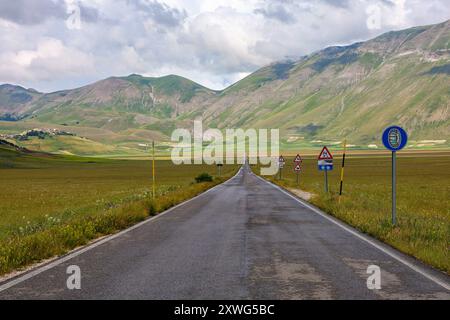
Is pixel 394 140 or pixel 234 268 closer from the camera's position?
pixel 234 268

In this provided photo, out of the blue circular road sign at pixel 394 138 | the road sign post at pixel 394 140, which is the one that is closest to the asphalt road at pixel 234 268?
the road sign post at pixel 394 140

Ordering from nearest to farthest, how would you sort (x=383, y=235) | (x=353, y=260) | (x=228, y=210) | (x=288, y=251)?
(x=353, y=260)
(x=288, y=251)
(x=383, y=235)
(x=228, y=210)

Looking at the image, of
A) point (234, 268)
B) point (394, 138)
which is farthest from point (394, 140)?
point (234, 268)

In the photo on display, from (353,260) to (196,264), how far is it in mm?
3099

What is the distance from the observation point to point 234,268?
9.12m

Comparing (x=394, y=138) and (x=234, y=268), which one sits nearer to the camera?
(x=234, y=268)

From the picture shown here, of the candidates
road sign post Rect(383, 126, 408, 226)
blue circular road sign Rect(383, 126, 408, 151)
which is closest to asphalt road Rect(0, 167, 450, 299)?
road sign post Rect(383, 126, 408, 226)

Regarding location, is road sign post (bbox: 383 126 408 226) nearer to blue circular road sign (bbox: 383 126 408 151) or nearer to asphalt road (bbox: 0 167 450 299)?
blue circular road sign (bbox: 383 126 408 151)

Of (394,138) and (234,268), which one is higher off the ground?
(394,138)

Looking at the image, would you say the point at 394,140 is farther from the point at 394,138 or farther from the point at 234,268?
the point at 234,268

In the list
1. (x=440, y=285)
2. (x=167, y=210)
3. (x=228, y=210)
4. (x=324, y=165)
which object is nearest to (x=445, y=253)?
(x=440, y=285)
